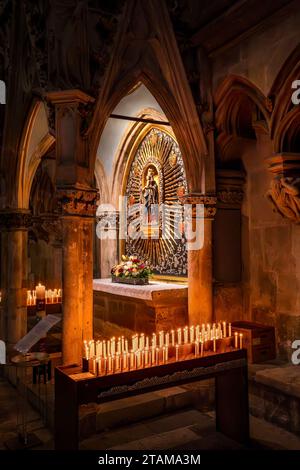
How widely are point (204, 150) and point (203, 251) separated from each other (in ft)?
5.36

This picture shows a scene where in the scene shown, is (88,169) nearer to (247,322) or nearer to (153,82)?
(153,82)

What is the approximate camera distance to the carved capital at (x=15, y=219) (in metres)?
8.03

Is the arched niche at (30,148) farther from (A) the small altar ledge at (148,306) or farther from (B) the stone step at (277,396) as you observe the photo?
(B) the stone step at (277,396)

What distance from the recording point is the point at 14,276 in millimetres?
8016

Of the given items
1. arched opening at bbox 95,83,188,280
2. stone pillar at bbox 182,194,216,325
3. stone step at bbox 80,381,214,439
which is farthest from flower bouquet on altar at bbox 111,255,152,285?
stone step at bbox 80,381,214,439

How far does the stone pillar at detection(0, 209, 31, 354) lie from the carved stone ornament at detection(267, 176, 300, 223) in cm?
488

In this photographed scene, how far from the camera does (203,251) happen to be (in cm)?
661

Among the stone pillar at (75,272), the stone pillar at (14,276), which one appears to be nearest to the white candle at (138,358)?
the stone pillar at (75,272)

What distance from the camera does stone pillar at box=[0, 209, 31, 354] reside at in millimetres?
7961

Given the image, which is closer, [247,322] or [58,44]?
[58,44]

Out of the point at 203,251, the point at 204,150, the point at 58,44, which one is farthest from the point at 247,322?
the point at 58,44

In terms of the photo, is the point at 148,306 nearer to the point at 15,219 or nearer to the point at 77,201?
the point at 77,201

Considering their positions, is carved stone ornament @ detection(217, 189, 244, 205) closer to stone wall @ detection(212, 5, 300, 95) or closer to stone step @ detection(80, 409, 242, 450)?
stone wall @ detection(212, 5, 300, 95)

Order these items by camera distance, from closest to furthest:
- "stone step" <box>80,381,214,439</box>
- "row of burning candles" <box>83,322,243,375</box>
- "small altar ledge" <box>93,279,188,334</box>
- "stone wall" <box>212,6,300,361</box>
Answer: "row of burning candles" <box>83,322,243,375</box>
"stone step" <box>80,381,214,439</box>
"stone wall" <box>212,6,300,361</box>
"small altar ledge" <box>93,279,188,334</box>
